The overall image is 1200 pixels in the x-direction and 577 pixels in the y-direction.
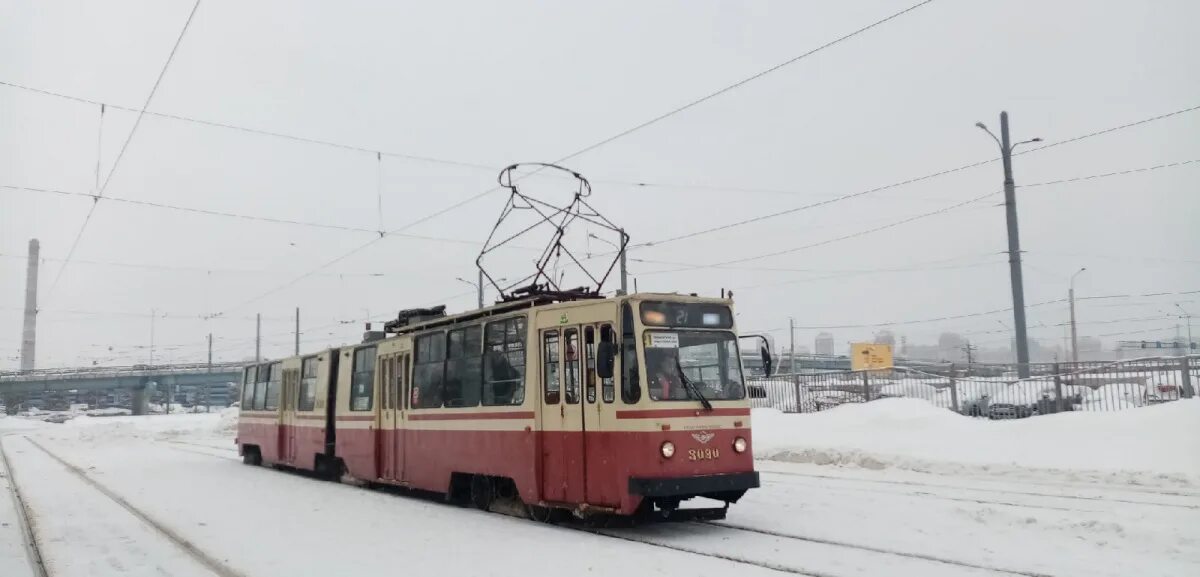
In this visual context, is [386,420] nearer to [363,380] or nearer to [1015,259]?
[363,380]

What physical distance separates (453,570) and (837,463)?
40.4 feet

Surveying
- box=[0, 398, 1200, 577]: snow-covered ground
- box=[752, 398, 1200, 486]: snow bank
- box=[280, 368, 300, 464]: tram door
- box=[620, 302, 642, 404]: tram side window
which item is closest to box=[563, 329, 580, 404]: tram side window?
box=[620, 302, 642, 404]: tram side window

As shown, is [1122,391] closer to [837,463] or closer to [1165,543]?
[837,463]

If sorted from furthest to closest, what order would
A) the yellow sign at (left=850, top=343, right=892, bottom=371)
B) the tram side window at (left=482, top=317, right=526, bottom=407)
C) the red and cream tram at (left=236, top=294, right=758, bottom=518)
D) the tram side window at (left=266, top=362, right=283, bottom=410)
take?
the yellow sign at (left=850, top=343, right=892, bottom=371)
the tram side window at (left=266, top=362, right=283, bottom=410)
the tram side window at (left=482, top=317, right=526, bottom=407)
the red and cream tram at (left=236, top=294, right=758, bottom=518)

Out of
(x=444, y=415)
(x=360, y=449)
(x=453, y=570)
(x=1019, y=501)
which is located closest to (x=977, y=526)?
(x=1019, y=501)

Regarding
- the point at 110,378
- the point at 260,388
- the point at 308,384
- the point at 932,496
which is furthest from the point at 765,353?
the point at 110,378

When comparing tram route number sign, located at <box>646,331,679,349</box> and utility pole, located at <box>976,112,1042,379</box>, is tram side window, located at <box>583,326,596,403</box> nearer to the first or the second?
tram route number sign, located at <box>646,331,679,349</box>

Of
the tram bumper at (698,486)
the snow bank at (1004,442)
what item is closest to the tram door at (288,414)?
the snow bank at (1004,442)

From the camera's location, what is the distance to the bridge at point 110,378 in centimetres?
8500

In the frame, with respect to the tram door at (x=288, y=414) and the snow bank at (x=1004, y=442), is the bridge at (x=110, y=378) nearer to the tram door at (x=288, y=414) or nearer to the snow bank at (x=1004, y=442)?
the tram door at (x=288, y=414)

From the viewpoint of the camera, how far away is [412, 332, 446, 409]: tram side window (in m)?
13.5

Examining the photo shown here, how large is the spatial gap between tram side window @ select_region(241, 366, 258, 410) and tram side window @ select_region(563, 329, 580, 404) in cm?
1609

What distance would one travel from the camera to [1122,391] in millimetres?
19203

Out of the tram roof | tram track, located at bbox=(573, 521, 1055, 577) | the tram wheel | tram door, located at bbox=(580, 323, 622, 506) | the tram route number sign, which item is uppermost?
the tram roof
